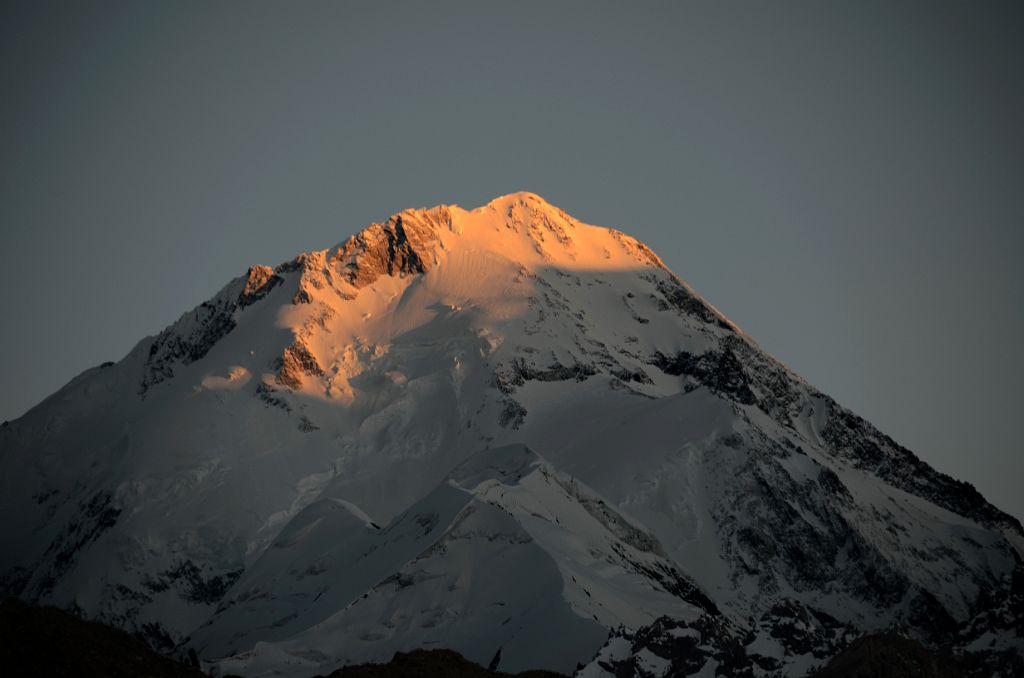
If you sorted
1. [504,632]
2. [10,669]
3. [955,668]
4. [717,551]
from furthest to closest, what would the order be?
1. [717,551]
2. [504,632]
3. [955,668]
4. [10,669]

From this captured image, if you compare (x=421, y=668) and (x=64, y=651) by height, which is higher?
(x=64, y=651)

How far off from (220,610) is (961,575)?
91.5 m

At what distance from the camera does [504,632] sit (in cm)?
11662

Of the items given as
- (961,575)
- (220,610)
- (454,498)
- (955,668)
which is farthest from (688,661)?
(961,575)

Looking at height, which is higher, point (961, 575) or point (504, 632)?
point (504, 632)

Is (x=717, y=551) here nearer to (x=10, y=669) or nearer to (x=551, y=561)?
(x=551, y=561)

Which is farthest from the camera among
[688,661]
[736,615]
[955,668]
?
[736,615]

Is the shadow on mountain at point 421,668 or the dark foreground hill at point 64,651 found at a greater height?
the dark foreground hill at point 64,651

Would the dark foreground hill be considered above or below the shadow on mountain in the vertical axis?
above

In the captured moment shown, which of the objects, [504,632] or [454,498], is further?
[454,498]

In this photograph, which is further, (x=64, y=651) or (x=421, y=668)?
(x=421, y=668)

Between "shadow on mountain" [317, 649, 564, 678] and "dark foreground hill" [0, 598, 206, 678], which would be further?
"shadow on mountain" [317, 649, 564, 678]

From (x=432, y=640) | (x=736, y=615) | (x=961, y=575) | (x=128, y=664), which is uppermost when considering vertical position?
(x=128, y=664)

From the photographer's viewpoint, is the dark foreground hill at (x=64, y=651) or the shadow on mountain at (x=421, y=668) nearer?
the dark foreground hill at (x=64, y=651)
